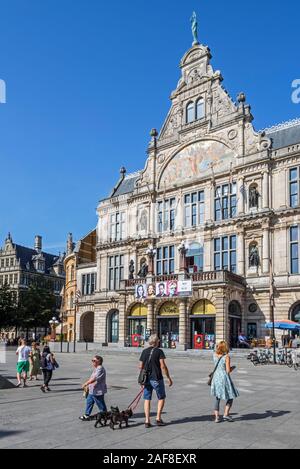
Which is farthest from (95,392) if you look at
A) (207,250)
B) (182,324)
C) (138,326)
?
(138,326)

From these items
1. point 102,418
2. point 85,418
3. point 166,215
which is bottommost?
A: point 85,418

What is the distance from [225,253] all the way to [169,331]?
361 inches

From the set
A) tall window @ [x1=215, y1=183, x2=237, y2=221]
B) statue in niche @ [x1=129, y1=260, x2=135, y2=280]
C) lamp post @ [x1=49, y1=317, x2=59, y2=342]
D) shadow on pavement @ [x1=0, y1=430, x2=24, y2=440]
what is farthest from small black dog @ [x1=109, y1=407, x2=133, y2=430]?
statue in niche @ [x1=129, y1=260, x2=135, y2=280]

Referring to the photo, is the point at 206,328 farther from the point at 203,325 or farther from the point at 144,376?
the point at 144,376

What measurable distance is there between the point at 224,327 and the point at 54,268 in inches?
2974

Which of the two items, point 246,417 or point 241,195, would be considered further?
point 241,195

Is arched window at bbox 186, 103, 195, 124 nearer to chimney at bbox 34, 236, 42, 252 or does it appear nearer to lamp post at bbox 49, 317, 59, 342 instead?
lamp post at bbox 49, 317, 59, 342

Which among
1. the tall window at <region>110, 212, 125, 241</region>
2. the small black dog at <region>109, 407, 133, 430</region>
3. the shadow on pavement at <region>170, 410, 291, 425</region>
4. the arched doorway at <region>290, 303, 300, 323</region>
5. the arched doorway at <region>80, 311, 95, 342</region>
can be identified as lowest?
the arched doorway at <region>80, 311, 95, 342</region>

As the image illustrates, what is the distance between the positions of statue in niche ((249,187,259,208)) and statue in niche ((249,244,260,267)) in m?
3.78

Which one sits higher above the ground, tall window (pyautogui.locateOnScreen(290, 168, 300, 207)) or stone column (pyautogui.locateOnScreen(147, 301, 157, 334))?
tall window (pyautogui.locateOnScreen(290, 168, 300, 207))

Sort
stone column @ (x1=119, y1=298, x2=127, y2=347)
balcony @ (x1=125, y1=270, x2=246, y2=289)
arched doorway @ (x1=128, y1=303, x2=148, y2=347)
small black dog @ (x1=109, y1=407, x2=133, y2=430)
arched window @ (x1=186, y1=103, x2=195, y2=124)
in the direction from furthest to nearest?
1. arched window @ (x1=186, y1=103, x2=195, y2=124)
2. stone column @ (x1=119, y1=298, x2=127, y2=347)
3. arched doorway @ (x1=128, y1=303, x2=148, y2=347)
4. balcony @ (x1=125, y1=270, x2=246, y2=289)
5. small black dog @ (x1=109, y1=407, x2=133, y2=430)

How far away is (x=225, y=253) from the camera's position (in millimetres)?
46125

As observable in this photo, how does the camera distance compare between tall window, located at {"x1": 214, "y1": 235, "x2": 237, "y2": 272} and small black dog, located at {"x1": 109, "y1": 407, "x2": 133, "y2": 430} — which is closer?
small black dog, located at {"x1": 109, "y1": 407, "x2": 133, "y2": 430}

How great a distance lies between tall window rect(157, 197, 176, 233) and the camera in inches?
2013
